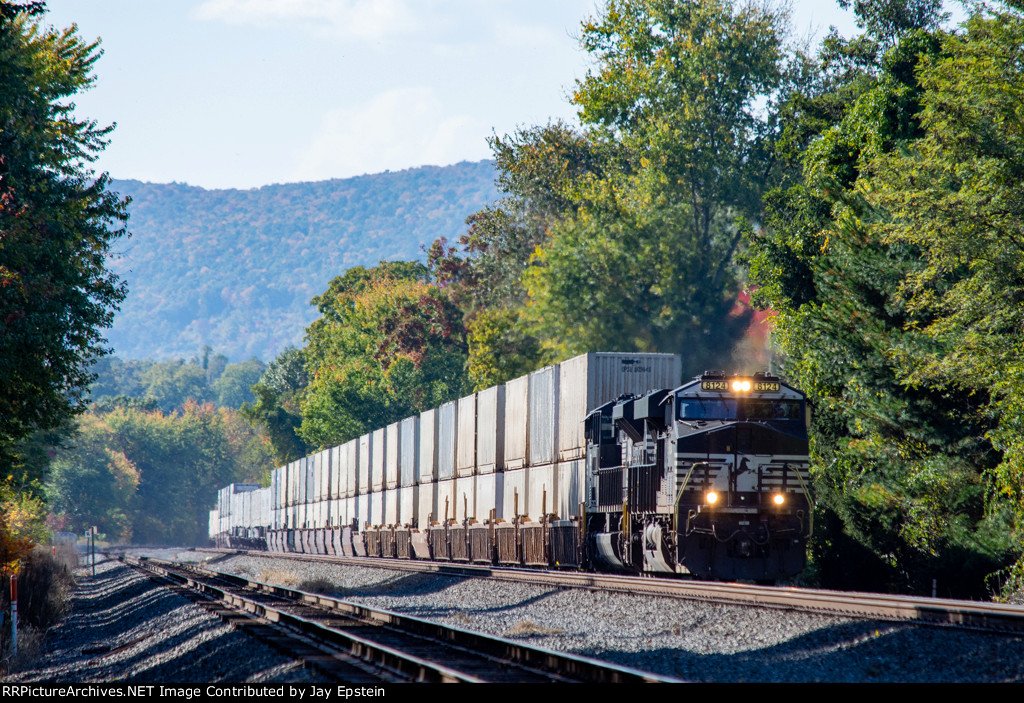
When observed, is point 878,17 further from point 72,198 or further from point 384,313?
point 384,313

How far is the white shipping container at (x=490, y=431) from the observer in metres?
31.4

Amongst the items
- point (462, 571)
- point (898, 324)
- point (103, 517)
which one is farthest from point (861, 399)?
point (103, 517)

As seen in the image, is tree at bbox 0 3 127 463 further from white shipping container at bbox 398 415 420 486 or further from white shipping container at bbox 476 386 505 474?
white shipping container at bbox 398 415 420 486

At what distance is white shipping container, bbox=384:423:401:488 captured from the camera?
44.0m

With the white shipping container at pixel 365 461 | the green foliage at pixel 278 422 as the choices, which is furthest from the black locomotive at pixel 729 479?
the green foliage at pixel 278 422

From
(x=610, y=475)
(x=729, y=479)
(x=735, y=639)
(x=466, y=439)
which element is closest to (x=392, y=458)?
(x=466, y=439)

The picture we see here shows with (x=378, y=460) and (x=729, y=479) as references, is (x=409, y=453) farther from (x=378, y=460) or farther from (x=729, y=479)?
(x=729, y=479)

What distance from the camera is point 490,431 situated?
32125 mm

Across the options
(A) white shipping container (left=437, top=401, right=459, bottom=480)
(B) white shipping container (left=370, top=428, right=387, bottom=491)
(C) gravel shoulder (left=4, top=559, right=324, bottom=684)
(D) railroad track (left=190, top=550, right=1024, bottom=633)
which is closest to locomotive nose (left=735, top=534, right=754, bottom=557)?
(D) railroad track (left=190, top=550, right=1024, bottom=633)

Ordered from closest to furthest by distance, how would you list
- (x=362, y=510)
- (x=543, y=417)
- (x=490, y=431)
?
(x=543, y=417) < (x=490, y=431) < (x=362, y=510)

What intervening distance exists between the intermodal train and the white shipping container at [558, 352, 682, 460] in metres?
0.04

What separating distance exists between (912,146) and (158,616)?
68.7 feet

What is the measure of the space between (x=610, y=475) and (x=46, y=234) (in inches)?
492

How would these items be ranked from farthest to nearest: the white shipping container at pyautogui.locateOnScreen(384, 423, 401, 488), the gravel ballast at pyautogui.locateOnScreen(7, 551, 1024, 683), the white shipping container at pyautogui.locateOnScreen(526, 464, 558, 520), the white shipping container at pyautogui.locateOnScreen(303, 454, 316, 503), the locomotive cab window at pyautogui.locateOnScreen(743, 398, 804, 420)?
1. the white shipping container at pyautogui.locateOnScreen(303, 454, 316, 503)
2. the white shipping container at pyautogui.locateOnScreen(384, 423, 401, 488)
3. the white shipping container at pyautogui.locateOnScreen(526, 464, 558, 520)
4. the locomotive cab window at pyautogui.locateOnScreen(743, 398, 804, 420)
5. the gravel ballast at pyautogui.locateOnScreen(7, 551, 1024, 683)
